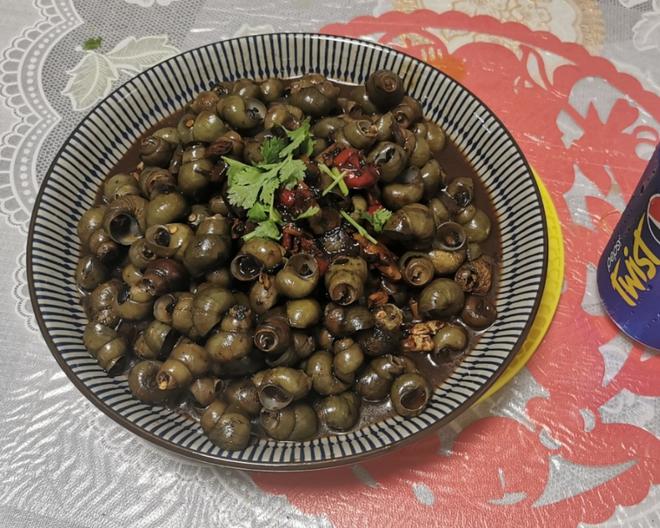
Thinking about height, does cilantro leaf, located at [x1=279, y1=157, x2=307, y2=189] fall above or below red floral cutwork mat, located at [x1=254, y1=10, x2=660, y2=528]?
above

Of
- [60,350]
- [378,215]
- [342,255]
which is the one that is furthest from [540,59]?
[60,350]

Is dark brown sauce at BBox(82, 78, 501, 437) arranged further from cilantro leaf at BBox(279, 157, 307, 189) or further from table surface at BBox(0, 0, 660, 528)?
cilantro leaf at BBox(279, 157, 307, 189)

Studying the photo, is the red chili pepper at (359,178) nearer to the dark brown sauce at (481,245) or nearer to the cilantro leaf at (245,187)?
the cilantro leaf at (245,187)

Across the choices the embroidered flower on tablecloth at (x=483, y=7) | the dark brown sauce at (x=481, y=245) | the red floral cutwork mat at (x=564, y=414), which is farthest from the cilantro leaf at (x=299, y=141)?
the embroidered flower on tablecloth at (x=483, y=7)

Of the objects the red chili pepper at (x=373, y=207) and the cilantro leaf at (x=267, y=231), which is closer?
the cilantro leaf at (x=267, y=231)

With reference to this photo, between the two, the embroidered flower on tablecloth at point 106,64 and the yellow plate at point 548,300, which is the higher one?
the embroidered flower on tablecloth at point 106,64

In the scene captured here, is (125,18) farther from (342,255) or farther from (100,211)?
(342,255)

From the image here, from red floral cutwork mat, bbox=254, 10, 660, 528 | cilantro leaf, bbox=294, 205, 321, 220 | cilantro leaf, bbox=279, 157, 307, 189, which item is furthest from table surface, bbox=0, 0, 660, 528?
cilantro leaf, bbox=279, 157, 307, 189
